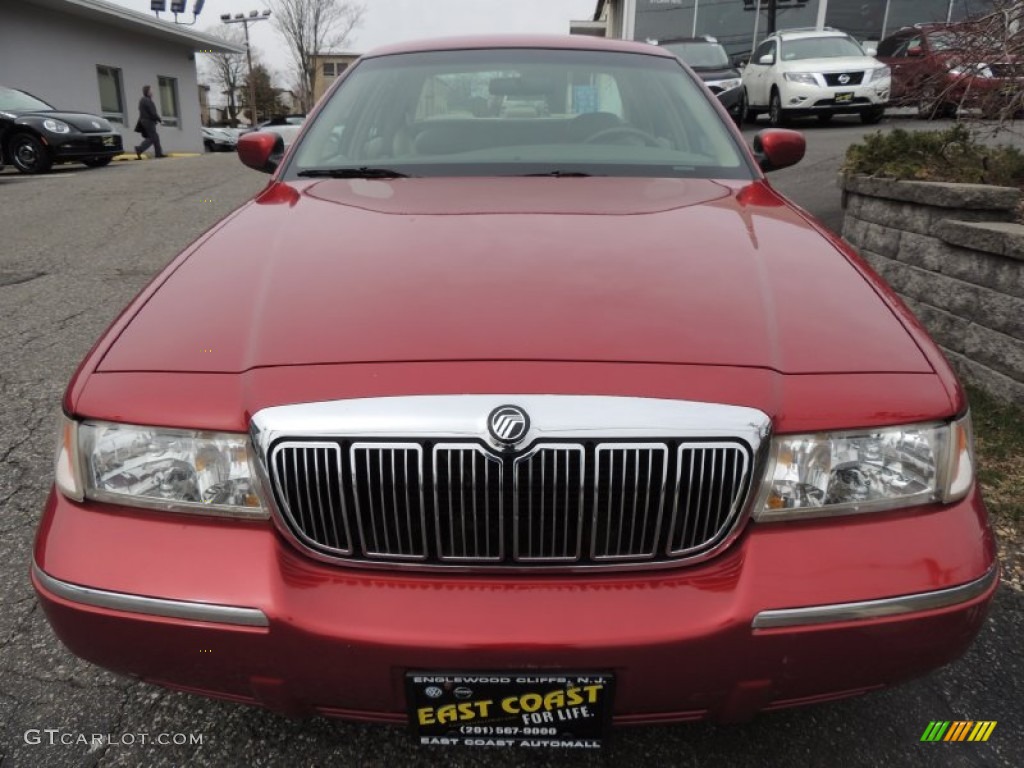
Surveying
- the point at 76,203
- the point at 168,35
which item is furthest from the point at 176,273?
the point at 168,35

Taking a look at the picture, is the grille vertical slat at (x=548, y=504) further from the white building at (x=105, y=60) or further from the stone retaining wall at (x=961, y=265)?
the white building at (x=105, y=60)

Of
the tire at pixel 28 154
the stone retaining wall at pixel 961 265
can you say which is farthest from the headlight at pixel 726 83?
the tire at pixel 28 154

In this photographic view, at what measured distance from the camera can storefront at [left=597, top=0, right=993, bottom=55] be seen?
20500 mm

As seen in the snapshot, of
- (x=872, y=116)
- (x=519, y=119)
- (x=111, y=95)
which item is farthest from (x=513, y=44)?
(x=111, y=95)

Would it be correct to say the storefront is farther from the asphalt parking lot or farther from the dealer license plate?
the dealer license plate

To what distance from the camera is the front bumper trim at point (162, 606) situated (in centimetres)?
129

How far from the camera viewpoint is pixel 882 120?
47.7 ft

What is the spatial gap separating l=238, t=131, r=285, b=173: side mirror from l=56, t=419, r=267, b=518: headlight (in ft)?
5.72

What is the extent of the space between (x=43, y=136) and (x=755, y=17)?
19108 mm

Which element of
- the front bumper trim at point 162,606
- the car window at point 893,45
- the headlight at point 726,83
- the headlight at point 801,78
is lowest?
the front bumper trim at point 162,606

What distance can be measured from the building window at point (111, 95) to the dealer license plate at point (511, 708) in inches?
983

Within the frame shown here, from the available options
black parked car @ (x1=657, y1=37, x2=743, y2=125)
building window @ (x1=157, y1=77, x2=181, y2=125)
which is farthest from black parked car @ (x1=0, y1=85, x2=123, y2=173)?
building window @ (x1=157, y1=77, x2=181, y2=125)

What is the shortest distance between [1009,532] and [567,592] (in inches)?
76.1

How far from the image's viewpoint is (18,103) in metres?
13.4
